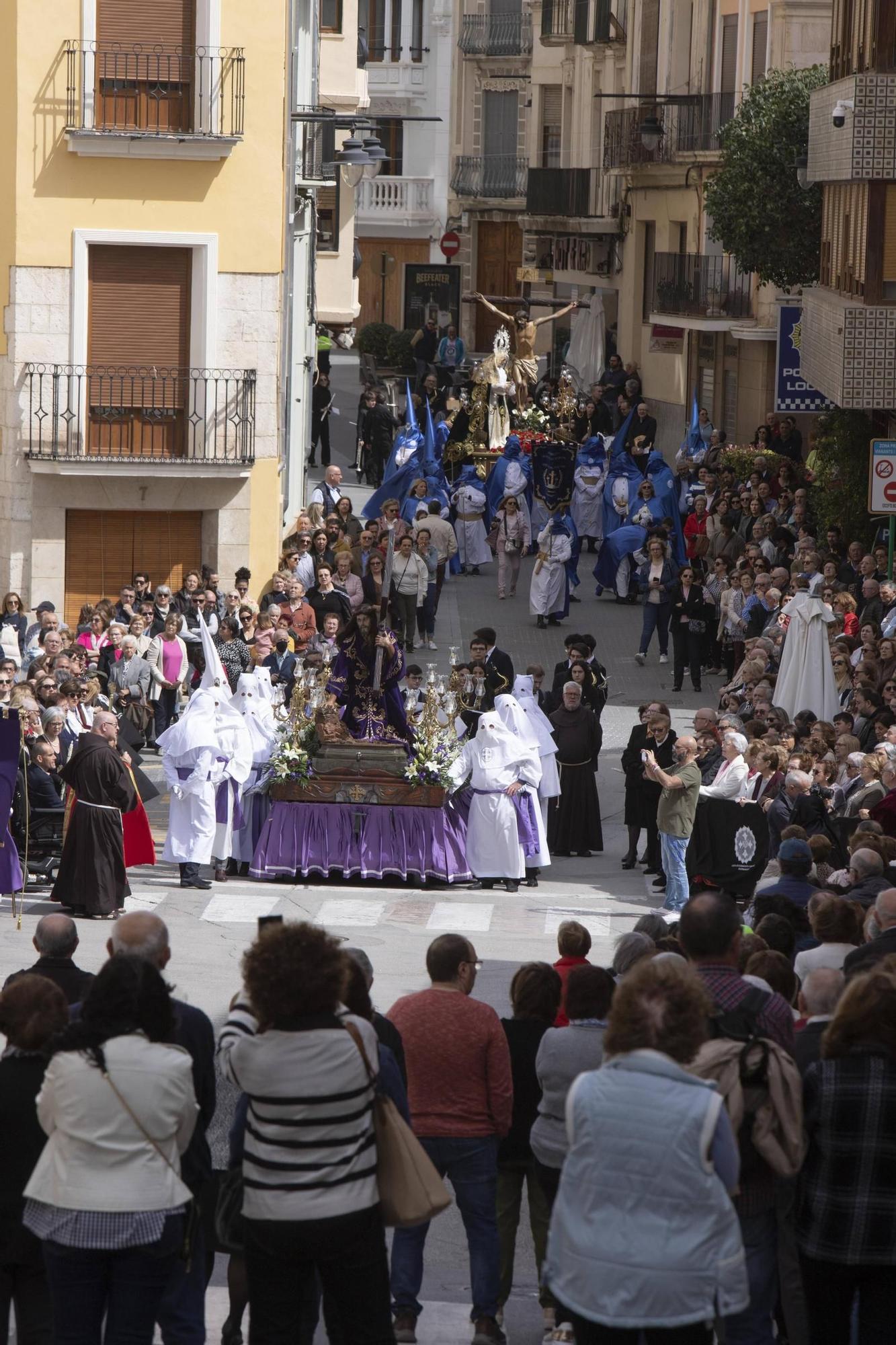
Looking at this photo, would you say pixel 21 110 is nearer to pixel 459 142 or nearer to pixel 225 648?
pixel 225 648

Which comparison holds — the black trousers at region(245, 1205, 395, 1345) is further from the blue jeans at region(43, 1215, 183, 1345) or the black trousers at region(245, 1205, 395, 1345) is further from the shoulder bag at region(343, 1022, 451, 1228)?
the blue jeans at region(43, 1215, 183, 1345)

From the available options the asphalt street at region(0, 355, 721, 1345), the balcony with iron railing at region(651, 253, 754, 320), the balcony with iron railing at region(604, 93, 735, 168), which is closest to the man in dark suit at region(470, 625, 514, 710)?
the asphalt street at region(0, 355, 721, 1345)

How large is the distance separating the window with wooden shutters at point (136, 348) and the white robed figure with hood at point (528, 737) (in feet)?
31.6

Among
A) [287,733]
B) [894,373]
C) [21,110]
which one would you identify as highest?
[21,110]

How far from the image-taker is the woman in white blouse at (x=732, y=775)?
16109 mm

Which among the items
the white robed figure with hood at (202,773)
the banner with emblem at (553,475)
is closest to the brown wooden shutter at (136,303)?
the banner with emblem at (553,475)

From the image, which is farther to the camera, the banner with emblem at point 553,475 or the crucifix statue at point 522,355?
the crucifix statue at point 522,355

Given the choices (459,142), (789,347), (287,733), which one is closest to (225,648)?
(287,733)

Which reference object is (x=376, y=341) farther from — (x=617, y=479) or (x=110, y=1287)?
(x=110, y=1287)

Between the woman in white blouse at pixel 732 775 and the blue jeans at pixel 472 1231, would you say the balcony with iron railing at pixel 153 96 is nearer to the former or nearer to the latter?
the woman in white blouse at pixel 732 775

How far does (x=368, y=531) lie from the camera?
26188mm

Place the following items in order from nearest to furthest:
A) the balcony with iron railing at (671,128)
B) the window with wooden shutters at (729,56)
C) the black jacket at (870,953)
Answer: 1. the black jacket at (870,953)
2. the window with wooden shutters at (729,56)
3. the balcony with iron railing at (671,128)

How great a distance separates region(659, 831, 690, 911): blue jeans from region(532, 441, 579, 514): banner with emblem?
13.4 metres

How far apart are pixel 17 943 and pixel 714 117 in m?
26.5
